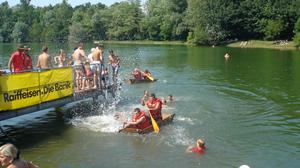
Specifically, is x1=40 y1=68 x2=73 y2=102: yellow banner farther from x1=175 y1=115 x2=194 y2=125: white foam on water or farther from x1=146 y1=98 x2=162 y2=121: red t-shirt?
x1=175 y1=115 x2=194 y2=125: white foam on water

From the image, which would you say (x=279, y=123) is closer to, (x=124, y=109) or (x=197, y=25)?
(x=124, y=109)

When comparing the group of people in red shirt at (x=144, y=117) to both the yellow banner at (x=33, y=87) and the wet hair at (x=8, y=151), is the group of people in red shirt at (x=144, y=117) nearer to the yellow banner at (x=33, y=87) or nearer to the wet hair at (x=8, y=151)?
the yellow banner at (x=33, y=87)

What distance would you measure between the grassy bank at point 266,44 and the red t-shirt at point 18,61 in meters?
69.3

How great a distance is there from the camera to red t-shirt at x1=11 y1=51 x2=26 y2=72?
1770 centimetres

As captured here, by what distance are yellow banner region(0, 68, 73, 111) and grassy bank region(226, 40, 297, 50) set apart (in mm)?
67864

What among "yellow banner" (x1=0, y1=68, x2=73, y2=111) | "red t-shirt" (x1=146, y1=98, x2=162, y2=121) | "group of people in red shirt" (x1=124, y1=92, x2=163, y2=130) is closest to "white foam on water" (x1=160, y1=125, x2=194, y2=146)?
"red t-shirt" (x1=146, y1=98, x2=162, y2=121)

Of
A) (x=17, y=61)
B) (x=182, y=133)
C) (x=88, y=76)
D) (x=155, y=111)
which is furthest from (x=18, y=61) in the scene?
(x=182, y=133)

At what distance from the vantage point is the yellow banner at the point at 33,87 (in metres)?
16.0

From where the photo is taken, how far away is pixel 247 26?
330 feet

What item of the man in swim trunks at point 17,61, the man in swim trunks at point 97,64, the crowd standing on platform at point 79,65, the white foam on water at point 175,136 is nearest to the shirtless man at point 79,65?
the crowd standing on platform at point 79,65

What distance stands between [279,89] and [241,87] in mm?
2833

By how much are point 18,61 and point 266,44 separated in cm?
7864

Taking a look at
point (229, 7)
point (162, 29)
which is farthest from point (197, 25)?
point (162, 29)

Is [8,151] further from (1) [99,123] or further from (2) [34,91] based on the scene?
(1) [99,123]
